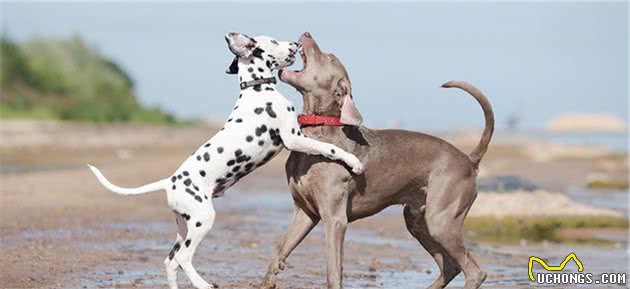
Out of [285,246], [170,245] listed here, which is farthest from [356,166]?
[170,245]

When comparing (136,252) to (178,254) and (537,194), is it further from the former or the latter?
(537,194)

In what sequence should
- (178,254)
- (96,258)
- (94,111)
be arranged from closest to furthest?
(178,254) → (96,258) → (94,111)

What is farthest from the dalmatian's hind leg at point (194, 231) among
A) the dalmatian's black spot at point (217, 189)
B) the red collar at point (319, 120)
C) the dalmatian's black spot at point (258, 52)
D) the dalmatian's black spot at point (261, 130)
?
the dalmatian's black spot at point (258, 52)

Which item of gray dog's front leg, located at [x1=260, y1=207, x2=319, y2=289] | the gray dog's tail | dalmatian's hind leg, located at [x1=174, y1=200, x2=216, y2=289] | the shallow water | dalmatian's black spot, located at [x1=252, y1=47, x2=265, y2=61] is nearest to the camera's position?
dalmatian's hind leg, located at [x1=174, y1=200, x2=216, y2=289]

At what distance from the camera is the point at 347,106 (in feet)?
30.5

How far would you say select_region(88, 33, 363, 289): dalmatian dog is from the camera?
866cm

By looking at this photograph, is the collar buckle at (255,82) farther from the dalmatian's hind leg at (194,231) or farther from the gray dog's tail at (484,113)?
the gray dog's tail at (484,113)

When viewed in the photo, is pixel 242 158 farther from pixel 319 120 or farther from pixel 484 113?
pixel 484 113

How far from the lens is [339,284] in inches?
361

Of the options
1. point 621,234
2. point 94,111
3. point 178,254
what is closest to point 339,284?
point 178,254

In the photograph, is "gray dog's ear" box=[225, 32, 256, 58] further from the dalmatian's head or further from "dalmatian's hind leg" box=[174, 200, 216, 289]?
"dalmatian's hind leg" box=[174, 200, 216, 289]

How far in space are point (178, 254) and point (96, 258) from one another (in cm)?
298

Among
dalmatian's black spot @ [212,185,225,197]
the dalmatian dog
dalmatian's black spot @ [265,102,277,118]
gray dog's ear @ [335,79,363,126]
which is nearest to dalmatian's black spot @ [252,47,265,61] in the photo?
the dalmatian dog

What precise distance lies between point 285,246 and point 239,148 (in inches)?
40.7
